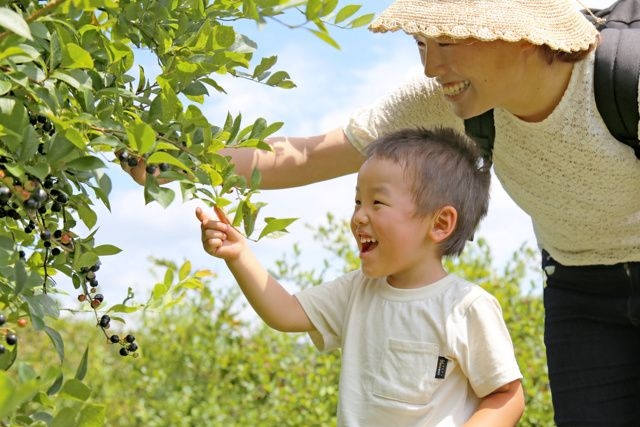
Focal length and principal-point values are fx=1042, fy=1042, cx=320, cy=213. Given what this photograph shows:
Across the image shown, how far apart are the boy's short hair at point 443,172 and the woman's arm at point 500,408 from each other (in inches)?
15.2

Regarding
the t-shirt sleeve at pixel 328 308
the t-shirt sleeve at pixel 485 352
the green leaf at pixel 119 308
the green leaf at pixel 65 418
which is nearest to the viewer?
the green leaf at pixel 65 418

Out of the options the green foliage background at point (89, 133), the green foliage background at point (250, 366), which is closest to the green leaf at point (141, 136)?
the green foliage background at point (89, 133)

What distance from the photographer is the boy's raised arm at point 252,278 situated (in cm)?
235

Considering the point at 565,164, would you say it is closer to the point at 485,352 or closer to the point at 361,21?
the point at 485,352

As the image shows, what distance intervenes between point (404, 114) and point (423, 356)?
76cm

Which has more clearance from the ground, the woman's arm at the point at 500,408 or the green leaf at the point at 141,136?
the green leaf at the point at 141,136

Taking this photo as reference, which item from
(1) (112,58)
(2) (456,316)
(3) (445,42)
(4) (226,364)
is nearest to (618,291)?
(2) (456,316)

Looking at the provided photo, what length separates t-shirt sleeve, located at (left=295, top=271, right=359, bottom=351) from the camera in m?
2.69

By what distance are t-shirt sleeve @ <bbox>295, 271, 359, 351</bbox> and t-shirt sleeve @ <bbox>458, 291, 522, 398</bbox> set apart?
1.15ft

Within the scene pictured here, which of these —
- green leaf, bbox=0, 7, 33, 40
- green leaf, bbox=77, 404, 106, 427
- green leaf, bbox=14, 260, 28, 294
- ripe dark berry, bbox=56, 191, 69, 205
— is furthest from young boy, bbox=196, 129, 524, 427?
green leaf, bbox=0, 7, 33, 40

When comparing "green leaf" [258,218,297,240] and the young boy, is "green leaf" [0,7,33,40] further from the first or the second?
the young boy

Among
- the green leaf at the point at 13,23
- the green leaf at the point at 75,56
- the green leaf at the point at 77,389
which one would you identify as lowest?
the green leaf at the point at 77,389

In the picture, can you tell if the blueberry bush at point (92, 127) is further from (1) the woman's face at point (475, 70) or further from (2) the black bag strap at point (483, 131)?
(2) the black bag strap at point (483, 131)

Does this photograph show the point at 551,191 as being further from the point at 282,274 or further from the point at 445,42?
the point at 282,274
